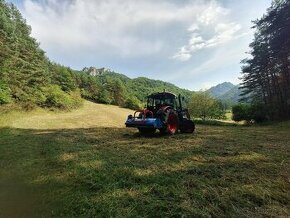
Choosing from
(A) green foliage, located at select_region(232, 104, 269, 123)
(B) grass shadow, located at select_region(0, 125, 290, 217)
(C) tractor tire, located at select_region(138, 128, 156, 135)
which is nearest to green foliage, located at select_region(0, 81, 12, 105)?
(C) tractor tire, located at select_region(138, 128, 156, 135)

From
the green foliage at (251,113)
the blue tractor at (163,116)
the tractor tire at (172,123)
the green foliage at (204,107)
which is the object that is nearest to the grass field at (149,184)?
the blue tractor at (163,116)

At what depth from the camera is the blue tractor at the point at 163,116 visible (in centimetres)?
1316

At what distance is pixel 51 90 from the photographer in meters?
38.5

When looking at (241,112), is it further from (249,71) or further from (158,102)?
(158,102)

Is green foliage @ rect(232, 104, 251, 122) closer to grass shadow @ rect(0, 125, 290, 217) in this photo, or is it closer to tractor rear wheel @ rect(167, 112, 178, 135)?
tractor rear wheel @ rect(167, 112, 178, 135)

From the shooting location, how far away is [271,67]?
31.3 m

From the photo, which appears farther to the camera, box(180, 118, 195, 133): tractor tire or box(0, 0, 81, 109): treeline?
box(0, 0, 81, 109): treeline

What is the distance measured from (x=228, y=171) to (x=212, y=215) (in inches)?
103

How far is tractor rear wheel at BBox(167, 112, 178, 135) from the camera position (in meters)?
14.3

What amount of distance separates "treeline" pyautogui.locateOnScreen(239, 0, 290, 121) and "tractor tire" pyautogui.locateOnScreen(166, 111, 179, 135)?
664 inches

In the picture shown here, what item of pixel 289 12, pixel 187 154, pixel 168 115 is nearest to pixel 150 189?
pixel 187 154

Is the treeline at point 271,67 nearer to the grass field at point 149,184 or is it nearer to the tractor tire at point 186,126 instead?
the tractor tire at point 186,126

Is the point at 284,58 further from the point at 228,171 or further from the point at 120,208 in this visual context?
the point at 120,208

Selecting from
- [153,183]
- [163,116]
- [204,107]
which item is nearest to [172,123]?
[163,116]
